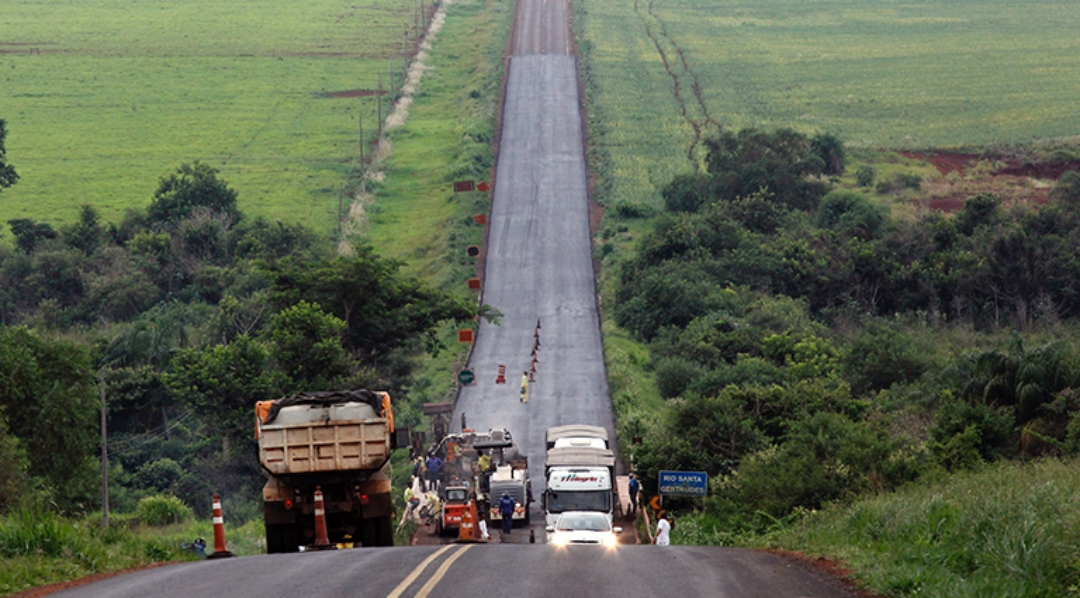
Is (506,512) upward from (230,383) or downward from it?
downward

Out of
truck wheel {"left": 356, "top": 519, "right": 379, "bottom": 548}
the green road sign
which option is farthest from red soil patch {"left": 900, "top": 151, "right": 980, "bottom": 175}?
truck wheel {"left": 356, "top": 519, "right": 379, "bottom": 548}

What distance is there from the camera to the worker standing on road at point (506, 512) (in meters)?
33.2

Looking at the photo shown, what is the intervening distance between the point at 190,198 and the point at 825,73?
70.4m

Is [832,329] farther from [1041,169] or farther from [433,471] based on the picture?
[1041,169]

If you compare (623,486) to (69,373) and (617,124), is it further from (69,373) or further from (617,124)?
(617,124)

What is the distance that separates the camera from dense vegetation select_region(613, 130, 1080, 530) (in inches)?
1019

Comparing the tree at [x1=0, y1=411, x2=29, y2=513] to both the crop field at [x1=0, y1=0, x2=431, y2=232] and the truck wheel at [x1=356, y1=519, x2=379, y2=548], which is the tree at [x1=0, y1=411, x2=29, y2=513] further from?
the crop field at [x1=0, y1=0, x2=431, y2=232]

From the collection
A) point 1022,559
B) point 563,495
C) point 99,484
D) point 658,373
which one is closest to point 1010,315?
point 658,373

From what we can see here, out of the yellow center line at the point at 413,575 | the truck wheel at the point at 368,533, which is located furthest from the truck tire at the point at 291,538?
the yellow center line at the point at 413,575

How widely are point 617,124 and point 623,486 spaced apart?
62.9 m

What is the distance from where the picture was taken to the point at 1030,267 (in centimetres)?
5766

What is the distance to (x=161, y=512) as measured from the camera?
3650 centimetres

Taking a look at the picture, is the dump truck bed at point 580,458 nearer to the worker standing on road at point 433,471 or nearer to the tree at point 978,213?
the worker standing on road at point 433,471

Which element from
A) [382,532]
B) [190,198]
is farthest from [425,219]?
[382,532]
